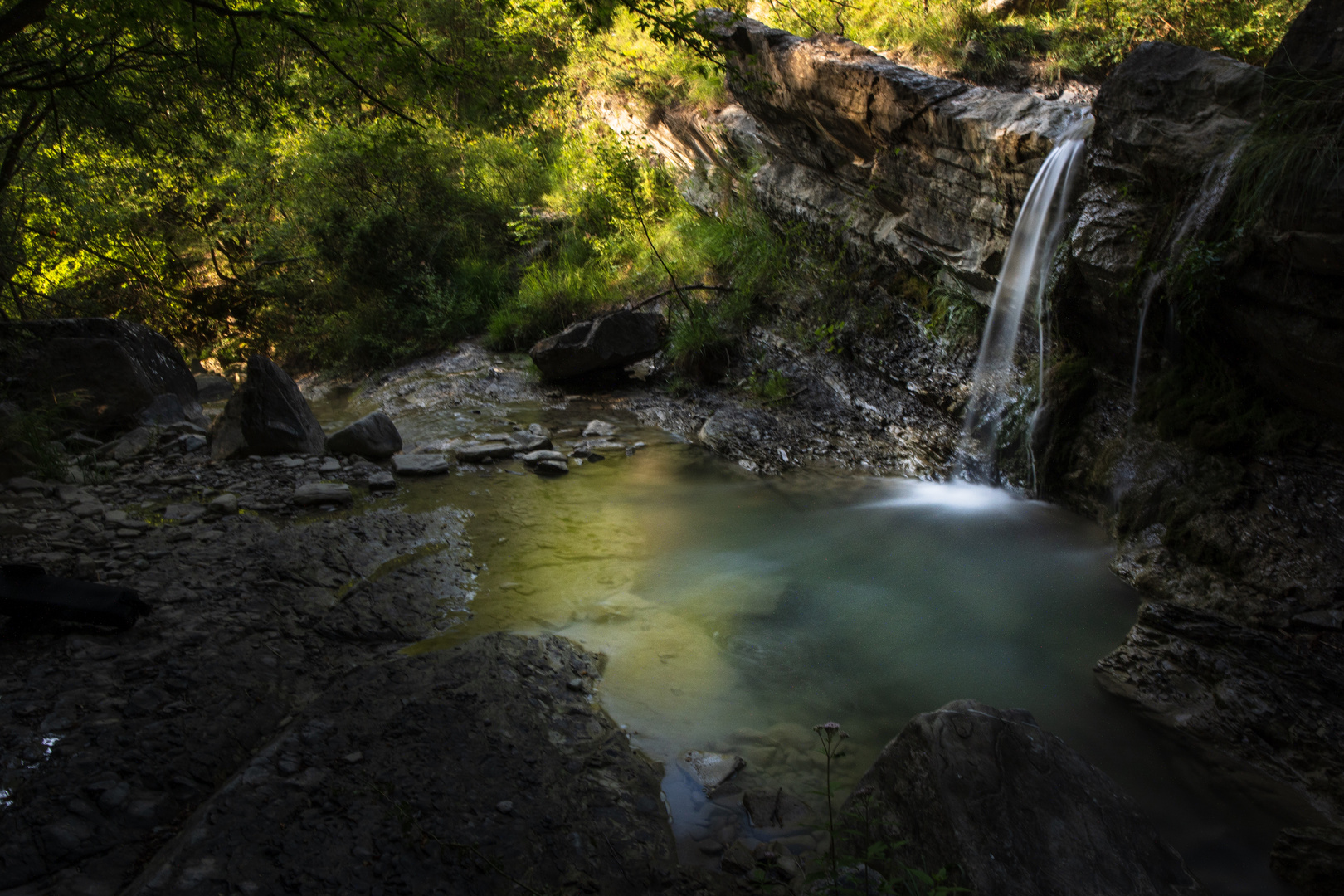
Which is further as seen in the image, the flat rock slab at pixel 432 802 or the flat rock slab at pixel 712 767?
the flat rock slab at pixel 712 767

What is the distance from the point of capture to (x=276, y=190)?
12227 millimetres

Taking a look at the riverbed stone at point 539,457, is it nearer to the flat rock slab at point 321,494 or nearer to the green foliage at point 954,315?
the flat rock slab at point 321,494

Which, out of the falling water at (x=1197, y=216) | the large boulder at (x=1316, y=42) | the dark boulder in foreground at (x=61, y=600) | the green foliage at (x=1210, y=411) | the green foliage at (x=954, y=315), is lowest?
the dark boulder in foreground at (x=61, y=600)

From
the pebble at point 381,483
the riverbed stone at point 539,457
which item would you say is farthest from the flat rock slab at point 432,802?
the riverbed stone at point 539,457

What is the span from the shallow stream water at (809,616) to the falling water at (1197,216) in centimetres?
173

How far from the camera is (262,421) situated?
5.91 meters

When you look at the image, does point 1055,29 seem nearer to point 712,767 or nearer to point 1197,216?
point 1197,216

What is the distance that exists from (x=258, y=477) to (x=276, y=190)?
9.22m

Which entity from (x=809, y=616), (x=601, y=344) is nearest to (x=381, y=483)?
(x=809, y=616)

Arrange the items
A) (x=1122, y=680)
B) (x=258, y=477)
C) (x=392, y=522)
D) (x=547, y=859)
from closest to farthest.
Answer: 1. (x=547, y=859)
2. (x=1122, y=680)
3. (x=392, y=522)
4. (x=258, y=477)

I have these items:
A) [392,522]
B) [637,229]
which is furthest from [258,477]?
[637,229]

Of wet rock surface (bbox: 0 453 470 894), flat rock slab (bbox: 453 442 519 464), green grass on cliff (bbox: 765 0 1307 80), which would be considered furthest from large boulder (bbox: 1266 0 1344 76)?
flat rock slab (bbox: 453 442 519 464)

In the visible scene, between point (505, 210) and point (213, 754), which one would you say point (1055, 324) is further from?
point (505, 210)

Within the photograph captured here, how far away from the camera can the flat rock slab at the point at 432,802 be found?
1.85 meters
